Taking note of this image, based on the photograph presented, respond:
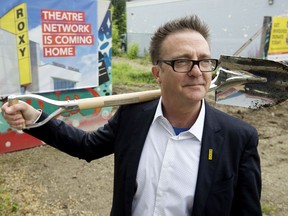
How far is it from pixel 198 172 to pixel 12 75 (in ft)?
11.3

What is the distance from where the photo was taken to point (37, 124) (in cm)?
151

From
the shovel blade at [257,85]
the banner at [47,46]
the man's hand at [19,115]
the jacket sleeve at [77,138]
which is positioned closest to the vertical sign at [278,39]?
the banner at [47,46]

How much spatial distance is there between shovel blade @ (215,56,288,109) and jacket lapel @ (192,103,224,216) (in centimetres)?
113

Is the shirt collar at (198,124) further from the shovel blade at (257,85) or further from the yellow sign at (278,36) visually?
the yellow sign at (278,36)

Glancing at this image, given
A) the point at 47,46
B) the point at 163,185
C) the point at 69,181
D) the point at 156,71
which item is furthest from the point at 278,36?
the point at 163,185

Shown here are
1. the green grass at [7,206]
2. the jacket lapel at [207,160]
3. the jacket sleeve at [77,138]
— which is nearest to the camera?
the jacket lapel at [207,160]

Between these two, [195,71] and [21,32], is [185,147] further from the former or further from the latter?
[21,32]

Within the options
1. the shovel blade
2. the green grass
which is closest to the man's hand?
the shovel blade

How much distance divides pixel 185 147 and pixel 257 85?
146 cm

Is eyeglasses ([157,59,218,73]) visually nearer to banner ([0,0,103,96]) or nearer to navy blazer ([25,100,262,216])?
navy blazer ([25,100,262,216])

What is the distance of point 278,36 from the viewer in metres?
8.84

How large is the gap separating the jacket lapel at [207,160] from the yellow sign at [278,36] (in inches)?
323

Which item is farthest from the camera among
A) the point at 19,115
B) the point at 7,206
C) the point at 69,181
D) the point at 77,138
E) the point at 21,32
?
the point at 21,32

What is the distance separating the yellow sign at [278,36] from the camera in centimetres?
868
